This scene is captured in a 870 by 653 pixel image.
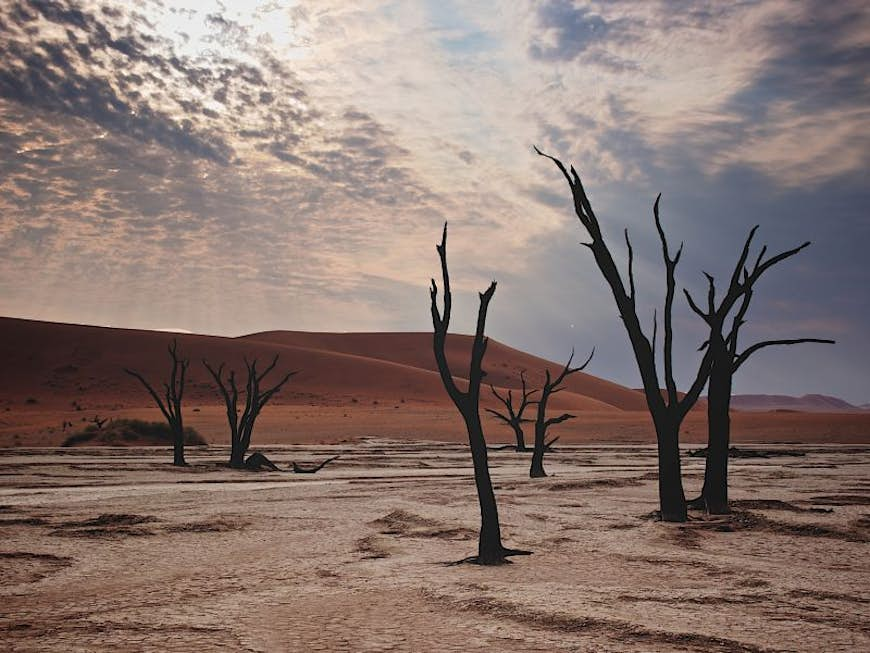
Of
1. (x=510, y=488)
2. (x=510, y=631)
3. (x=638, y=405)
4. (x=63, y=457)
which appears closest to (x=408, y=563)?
(x=510, y=631)

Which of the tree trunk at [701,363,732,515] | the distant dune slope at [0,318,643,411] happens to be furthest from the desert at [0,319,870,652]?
the distant dune slope at [0,318,643,411]

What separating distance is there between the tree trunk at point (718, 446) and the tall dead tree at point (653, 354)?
750mm

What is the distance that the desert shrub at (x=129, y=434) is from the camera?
120 ft

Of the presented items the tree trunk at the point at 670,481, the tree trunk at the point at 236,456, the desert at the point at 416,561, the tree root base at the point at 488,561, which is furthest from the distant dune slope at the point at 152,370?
the tree root base at the point at 488,561

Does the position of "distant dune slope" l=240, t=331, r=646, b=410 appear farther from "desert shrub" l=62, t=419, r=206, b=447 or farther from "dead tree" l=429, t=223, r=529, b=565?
"dead tree" l=429, t=223, r=529, b=565

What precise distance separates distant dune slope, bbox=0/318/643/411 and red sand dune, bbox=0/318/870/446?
13 centimetres

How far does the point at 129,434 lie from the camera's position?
38.5 metres

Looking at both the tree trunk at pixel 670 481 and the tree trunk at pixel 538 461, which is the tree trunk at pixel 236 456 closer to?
the tree trunk at pixel 538 461

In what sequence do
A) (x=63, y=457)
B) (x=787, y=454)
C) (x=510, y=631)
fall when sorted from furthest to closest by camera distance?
1. (x=787, y=454)
2. (x=63, y=457)
3. (x=510, y=631)

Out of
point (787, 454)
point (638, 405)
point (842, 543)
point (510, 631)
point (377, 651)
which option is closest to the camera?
point (377, 651)

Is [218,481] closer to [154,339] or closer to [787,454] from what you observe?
[787,454]

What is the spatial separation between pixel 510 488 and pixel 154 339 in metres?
92.2

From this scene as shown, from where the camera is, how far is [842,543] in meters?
9.88

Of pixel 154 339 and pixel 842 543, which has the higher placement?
pixel 154 339
